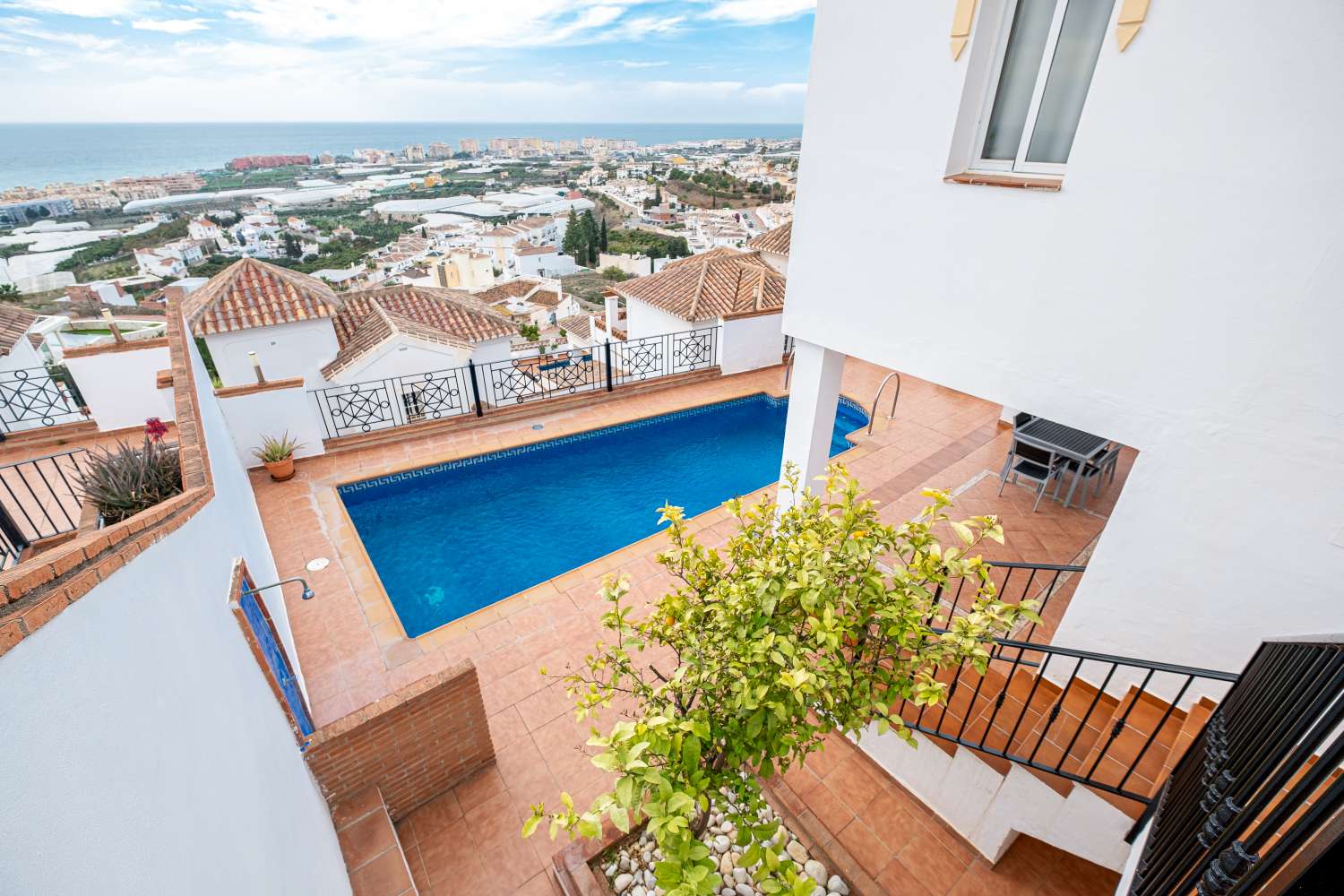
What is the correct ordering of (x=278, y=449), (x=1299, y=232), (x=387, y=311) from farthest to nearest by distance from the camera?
(x=387, y=311) → (x=278, y=449) → (x=1299, y=232)

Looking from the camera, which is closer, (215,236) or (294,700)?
(294,700)

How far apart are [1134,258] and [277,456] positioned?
10.0m

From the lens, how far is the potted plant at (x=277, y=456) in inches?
330

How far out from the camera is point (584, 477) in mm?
9828

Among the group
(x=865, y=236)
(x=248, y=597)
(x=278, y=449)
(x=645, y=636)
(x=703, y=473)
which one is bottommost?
(x=703, y=473)

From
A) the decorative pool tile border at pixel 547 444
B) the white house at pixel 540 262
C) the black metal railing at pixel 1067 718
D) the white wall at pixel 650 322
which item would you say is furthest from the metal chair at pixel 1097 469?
the white house at pixel 540 262

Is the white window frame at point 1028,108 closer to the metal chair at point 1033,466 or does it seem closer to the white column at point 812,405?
the white column at point 812,405

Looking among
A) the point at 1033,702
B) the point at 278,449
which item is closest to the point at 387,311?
the point at 278,449

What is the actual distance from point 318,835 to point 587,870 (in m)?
1.66

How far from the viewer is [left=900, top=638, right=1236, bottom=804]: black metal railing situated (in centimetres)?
342

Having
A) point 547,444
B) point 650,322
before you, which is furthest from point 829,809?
point 650,322

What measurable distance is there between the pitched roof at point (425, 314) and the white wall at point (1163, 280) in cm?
1036

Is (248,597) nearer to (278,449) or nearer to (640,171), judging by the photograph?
(278,449)

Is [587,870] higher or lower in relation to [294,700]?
lower
